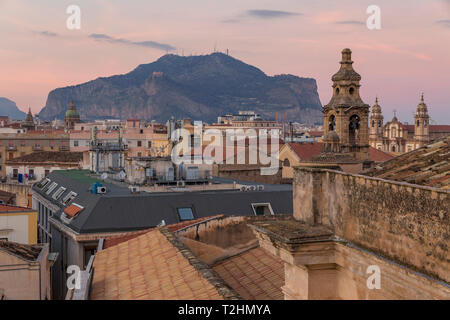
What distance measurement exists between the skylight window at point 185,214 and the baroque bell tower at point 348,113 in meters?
16.7

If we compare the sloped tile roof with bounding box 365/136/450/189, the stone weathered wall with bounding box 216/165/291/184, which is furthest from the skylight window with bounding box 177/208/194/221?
the stone weathered wall with bounding box 216/165/291/184

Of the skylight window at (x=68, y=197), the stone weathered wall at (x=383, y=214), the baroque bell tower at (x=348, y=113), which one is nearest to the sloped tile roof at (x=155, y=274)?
the stone weathered wall at (x=383, y=214)

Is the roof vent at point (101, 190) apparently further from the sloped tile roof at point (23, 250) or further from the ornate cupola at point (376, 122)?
the ornate cupola at point (376, 122)

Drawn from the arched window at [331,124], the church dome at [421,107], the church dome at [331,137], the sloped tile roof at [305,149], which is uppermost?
the church dome at [421,107]

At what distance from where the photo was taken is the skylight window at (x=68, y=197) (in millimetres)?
36513

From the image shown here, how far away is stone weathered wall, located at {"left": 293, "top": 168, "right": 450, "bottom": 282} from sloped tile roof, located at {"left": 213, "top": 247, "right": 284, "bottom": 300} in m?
4.62

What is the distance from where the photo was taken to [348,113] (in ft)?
145

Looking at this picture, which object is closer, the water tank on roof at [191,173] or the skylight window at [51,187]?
the water tank on roof at [191,173]

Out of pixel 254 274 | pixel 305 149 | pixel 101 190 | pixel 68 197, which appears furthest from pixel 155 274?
pixel 305 149

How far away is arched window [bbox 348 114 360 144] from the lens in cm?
4478

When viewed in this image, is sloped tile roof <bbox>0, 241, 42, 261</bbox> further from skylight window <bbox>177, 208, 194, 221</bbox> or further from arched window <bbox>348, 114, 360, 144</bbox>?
arched window <bbox>348, 114, 360, 144</bbox>

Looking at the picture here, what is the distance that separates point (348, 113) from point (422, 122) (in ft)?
231

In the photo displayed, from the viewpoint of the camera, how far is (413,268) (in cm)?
677
